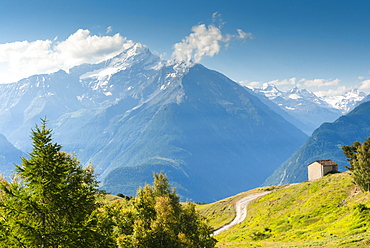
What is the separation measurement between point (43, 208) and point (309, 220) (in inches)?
2388

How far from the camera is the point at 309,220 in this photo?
66.4m

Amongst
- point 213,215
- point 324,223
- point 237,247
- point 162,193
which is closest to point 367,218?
point 324,223

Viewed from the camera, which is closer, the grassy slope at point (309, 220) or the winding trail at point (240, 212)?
the grassy slope at point (309, 220)

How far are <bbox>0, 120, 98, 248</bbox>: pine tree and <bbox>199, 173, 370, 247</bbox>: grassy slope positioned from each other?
2996cm

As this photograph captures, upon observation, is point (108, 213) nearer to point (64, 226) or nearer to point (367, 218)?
point (64, 226)

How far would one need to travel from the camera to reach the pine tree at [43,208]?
64.6ft

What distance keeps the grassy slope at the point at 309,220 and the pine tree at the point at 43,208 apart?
30.0 m

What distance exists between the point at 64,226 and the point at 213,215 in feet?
340

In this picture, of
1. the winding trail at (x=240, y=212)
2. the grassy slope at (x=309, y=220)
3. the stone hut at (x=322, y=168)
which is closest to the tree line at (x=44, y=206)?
the grassy slope at (x=309, y=220)

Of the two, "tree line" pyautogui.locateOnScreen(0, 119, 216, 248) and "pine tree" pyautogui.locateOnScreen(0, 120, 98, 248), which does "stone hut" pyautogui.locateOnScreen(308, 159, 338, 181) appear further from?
"pine tree" pyautogui.locateOnScreen(0, 120, 98, 248)

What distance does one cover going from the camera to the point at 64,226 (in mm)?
21016

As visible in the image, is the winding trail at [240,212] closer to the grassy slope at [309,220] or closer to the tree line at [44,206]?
the grassy slope at [309,220]

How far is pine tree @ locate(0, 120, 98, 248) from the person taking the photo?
1970 centimetres

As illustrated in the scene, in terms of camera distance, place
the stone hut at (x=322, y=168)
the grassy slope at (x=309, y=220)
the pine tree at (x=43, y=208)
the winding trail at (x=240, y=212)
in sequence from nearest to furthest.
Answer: the pine tree at (x=43, y=208), the grassy slope at (x=309, y=220), the winding trail at (x=240, y=212), the stone hut at (x=322, y=168)
